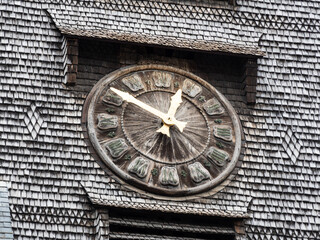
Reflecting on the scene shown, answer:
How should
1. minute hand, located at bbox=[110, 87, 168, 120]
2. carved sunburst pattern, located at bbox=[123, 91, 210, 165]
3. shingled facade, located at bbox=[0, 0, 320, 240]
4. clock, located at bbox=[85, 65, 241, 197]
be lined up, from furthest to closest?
1. minute hand, located at bbox=[110, 87, 168, 120]
2. carved sunburst pattern, located at bbox=[123, 91, 210, 165]
3. clock, located at bbox=[85, 65, 241, 197]
4. shingled facade, located at bbox=[0, 0, 320, 240]

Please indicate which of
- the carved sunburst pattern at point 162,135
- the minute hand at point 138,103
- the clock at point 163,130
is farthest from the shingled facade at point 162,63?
the carved sunburst pattern at point 162,135

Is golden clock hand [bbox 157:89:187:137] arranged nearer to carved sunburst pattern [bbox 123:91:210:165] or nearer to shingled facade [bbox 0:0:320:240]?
carved sunburst pattern [bbox 123:91:210:165]

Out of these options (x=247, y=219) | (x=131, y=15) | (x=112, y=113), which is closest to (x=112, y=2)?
(x=131, y=15)

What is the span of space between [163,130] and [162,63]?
5.28 ft

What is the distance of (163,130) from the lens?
28.8m

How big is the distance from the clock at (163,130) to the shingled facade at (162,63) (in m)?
0.20

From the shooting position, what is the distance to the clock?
93.5 ft

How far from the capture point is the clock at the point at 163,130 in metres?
28.5

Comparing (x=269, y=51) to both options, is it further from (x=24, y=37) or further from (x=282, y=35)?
(x=24, y=37)

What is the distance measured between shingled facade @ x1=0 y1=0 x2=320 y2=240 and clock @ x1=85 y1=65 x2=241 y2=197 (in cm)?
20

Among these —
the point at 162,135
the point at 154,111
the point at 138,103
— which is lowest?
the point at 162,135

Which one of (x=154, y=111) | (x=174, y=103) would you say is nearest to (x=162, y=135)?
(x=154, y=111)

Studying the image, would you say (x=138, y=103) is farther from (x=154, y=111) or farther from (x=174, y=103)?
(x=174, y=103)

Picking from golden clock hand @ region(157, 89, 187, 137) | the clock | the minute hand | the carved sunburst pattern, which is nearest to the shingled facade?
the clock
